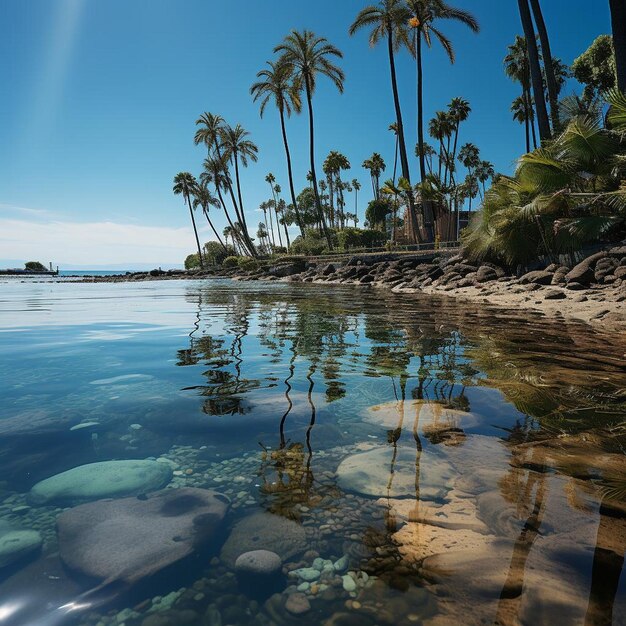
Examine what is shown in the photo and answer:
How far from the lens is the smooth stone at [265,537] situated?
1.38 metres

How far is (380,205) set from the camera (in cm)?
6306

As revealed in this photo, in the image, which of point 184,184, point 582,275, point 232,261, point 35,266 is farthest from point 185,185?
point 582,275

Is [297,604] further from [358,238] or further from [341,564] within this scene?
[358,238]

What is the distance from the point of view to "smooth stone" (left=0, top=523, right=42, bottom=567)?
134cm

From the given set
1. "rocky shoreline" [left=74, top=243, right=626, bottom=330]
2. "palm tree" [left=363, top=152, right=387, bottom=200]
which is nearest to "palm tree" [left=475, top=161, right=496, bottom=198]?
"palm tree" [left=363, top=152, right=387, bottom=200]

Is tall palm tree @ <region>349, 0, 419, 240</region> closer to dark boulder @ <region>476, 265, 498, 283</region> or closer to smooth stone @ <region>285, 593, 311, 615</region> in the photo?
dark boulder @ <region>476, 265, 498, 283</region>

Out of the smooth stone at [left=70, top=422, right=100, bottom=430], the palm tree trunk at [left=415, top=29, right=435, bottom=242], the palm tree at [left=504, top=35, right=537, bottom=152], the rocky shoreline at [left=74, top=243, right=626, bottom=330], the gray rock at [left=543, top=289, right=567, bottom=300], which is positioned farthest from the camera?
the palm tree at [left=504, top=35, right=537, bottom=152]

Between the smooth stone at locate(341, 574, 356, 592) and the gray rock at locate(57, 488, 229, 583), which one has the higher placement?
the gray rock at locate(57, 488, 229, 583)

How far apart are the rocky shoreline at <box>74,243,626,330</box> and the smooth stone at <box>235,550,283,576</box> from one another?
680 centimetres

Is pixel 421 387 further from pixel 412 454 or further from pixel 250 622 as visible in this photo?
pixel 250 622

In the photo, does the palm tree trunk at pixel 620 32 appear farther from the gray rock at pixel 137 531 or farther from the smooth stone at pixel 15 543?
the smooth stone at pixel 15 543

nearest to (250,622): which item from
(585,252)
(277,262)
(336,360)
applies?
(336,360)

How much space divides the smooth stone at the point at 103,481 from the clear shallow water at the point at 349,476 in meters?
0.06

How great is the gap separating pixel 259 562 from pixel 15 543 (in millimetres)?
871
